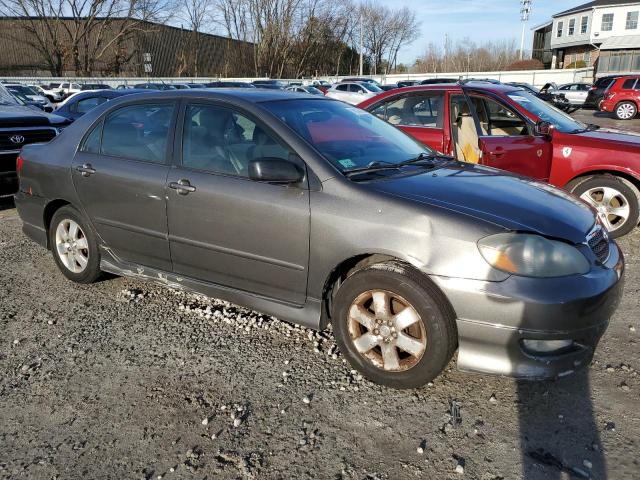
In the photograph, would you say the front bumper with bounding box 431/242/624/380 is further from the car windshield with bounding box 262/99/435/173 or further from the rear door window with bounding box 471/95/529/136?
the rear door window with bounding box 471/95/529/136

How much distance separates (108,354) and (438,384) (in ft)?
6.78

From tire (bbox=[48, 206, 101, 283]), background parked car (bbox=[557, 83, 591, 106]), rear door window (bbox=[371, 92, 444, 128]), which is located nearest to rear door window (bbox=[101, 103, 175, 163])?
tire (bbox=[48, 206, 101, 283])

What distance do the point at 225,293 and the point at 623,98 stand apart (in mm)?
25145

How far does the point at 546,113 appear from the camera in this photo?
6316 millimetres

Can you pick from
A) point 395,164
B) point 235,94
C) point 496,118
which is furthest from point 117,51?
point 395,164

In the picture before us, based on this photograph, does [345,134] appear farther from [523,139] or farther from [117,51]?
[117,51]

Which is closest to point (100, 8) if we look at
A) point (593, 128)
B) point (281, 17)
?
point (281, 17)

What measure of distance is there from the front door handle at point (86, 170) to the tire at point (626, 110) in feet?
82.8

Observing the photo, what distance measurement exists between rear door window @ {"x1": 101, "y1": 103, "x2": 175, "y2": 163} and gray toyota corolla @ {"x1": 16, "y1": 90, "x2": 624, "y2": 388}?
0.01 m

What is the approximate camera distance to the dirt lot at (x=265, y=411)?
238cm

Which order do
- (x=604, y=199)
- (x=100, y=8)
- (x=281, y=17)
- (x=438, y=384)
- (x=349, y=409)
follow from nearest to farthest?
(x=349, y=409), (x=438, y=384), (x=604, y=199), (x=100, y=8), (x=281, y=17)

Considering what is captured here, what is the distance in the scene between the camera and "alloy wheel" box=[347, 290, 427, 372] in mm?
2801

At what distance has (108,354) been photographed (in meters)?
3.38

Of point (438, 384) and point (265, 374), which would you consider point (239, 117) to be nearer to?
point (265, 374)
